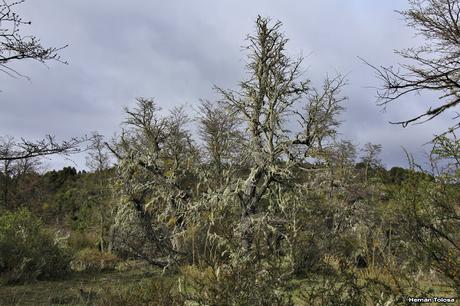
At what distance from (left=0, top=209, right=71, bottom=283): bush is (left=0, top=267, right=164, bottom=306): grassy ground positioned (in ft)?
1.47

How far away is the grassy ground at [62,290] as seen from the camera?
853 cm

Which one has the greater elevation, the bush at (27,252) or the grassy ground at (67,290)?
the bush at (27,252)

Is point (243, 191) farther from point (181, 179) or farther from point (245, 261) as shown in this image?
point (245, 261)

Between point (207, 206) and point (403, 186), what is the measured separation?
10.1 m

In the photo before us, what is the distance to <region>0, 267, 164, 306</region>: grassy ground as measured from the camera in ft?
28.0

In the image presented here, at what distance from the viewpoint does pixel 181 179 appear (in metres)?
18.2

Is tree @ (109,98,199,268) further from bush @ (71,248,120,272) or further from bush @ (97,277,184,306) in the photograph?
bush @ (97,277,184,306)

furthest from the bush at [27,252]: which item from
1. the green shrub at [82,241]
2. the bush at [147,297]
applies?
the green shrub at [82,241]

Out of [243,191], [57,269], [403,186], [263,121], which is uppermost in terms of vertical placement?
[263,121]

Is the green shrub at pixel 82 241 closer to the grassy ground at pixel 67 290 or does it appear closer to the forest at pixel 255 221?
the forest at pixel 255 221

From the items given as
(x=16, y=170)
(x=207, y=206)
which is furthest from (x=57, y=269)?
(x=16, y=170)

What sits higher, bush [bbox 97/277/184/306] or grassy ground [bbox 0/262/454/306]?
bush [bbox 97/277/184/306]

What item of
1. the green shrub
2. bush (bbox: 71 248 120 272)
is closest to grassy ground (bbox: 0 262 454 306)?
bush (bbox: 71 248 120 272)

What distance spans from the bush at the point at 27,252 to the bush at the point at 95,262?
1299mm
